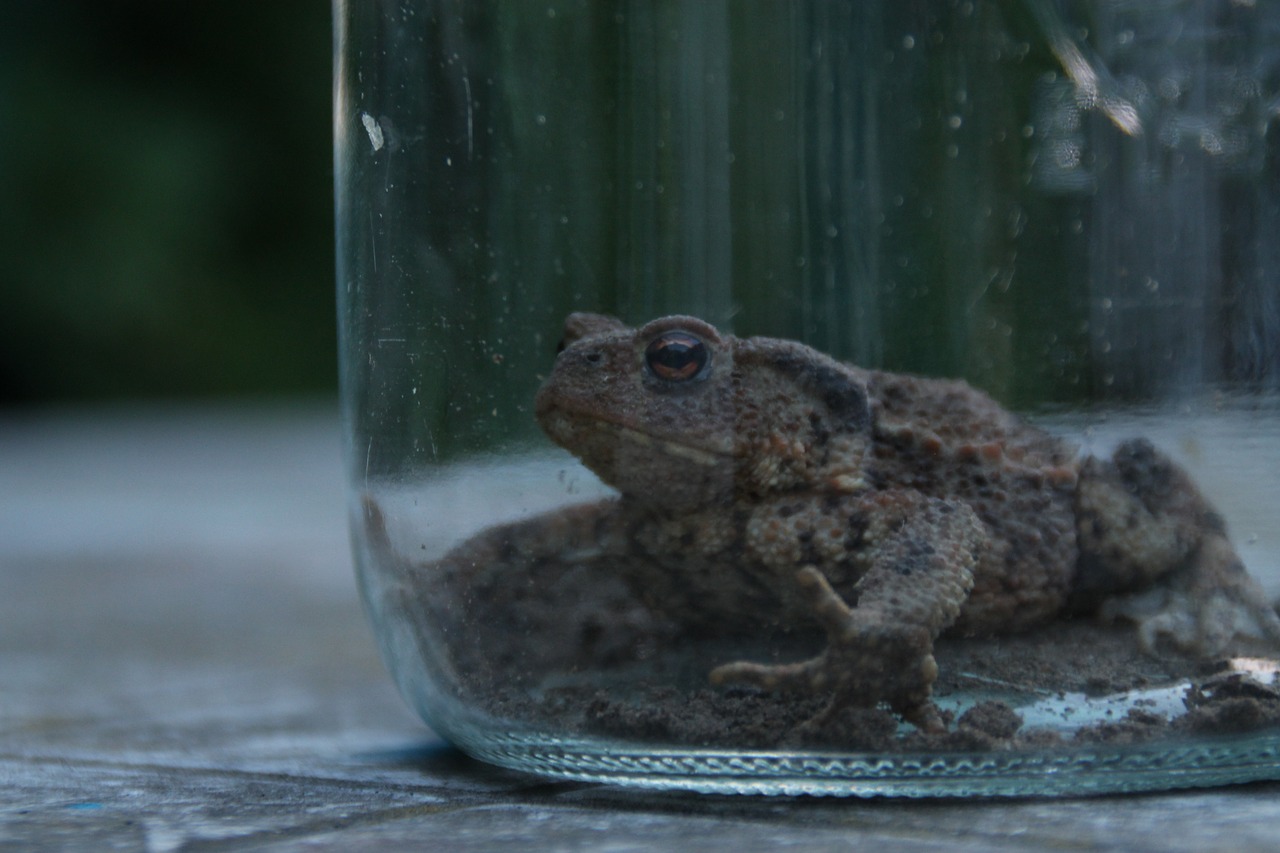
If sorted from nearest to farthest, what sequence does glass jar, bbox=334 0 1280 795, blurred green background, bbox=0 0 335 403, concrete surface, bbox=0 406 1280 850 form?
1. concrete surface, bbox=0 406 1280 850
2. glass jar, bbox=334 0 1280 795
3. blurred green background, bbox=0 0 335 403

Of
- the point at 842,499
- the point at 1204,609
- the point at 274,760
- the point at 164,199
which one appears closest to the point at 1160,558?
the point at 1204,609

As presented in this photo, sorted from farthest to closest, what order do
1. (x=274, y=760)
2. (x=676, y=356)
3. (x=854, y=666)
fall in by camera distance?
(x=274, y=760), (x=676, y=356), (x=854, y=666)

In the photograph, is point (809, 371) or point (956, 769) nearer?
point (956, 769)

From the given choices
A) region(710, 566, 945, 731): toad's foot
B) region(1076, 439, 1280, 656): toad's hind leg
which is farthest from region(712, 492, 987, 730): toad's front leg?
region(1076, 439, 1280, 656): toad's hind leg

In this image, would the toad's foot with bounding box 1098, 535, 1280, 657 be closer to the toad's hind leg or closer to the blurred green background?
the toad's hind leg

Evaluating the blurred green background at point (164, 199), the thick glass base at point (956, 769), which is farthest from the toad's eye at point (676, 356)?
the blurred green background at point (164, 199)

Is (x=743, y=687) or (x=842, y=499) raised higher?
(x=842, y=499)

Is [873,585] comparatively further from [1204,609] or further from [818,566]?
[1204,609]

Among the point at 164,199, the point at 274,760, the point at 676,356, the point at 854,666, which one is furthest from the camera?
the point at 164,199
